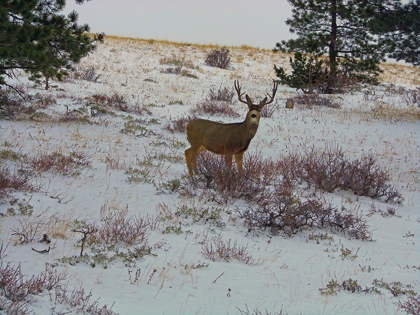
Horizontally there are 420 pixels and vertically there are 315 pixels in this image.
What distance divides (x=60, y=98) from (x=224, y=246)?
36.2ft

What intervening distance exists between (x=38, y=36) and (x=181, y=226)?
4.85 m

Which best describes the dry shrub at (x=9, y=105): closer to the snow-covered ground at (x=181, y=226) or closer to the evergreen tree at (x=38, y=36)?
the snow-covered ground at (x=181, y=226)

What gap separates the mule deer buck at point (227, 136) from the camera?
Result: 798 centimetres

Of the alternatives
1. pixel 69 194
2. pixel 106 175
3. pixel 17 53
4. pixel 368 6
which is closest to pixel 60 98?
pixel 17 53

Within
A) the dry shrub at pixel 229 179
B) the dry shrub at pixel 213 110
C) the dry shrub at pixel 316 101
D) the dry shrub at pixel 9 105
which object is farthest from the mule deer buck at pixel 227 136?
the dry shrub at pixel 316 101

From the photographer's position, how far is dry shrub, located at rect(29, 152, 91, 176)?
7992mm

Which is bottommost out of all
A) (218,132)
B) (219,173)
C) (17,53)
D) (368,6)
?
(219,173)

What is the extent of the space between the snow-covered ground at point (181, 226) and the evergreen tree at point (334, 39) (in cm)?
494

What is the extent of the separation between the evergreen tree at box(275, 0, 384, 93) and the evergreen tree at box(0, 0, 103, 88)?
11.1m

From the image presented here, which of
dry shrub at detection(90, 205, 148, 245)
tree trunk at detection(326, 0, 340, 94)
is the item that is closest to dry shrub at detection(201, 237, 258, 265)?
dry shrub at detection(90, 205, 148, 245)

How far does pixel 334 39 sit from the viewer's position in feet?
64.4

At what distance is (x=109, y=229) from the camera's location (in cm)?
555

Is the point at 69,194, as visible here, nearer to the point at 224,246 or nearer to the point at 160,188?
the point at 160,188

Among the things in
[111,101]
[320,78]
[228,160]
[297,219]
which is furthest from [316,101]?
[297,219]
